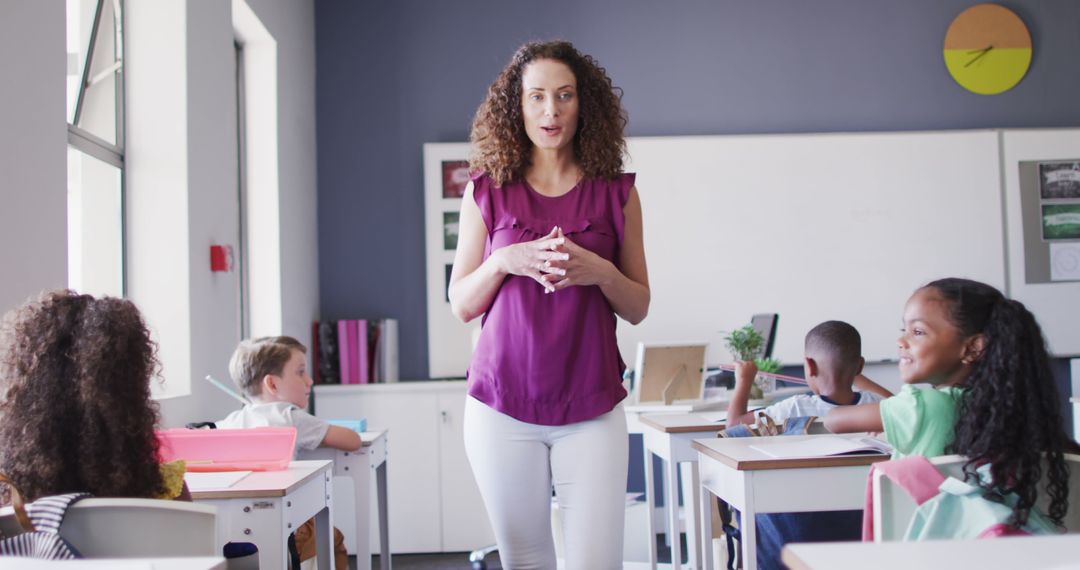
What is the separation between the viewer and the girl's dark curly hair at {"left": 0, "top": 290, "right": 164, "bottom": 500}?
136cm

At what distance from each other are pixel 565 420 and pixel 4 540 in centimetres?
84

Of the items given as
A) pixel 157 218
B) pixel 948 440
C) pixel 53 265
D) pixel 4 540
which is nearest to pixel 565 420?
pixel 948 440

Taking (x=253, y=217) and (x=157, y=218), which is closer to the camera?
(x=157, y=218)

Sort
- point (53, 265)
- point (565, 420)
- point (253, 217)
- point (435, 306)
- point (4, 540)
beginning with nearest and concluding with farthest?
point (4, 540) → point (565, 420) → point (53, 265) → point (253, 217) → point (435, 306)

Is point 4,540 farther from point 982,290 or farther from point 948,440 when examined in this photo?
point 982,290

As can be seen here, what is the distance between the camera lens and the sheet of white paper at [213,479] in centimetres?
197

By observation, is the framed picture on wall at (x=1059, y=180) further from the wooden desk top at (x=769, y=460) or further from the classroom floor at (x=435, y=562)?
the wooden desk top at (x=769, y=460)

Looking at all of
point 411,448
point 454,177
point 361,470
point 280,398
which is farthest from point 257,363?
point 454,177

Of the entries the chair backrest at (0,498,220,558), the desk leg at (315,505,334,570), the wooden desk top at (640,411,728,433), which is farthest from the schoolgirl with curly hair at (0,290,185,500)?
the wooden desk top at (640,411,728,433)

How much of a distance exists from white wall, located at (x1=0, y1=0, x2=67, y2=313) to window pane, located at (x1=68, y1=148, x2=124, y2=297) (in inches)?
24.3

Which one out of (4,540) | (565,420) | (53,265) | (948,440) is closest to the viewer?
(4,540)

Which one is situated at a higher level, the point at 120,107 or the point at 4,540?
the point at 120,107

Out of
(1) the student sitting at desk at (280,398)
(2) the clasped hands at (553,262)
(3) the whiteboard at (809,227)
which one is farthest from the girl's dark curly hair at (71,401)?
(3) the whiteboard at (809,227)

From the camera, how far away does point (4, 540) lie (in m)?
1.13
